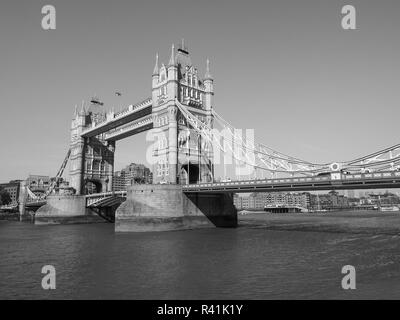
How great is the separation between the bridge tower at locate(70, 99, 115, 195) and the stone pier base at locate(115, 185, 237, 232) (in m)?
40.0

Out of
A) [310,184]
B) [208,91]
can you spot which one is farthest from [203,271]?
[208,91]

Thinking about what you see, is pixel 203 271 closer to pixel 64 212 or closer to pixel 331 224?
pixel 331 224

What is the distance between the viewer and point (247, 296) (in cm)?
1368

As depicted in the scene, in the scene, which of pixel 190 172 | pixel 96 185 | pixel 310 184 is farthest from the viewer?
pixel 96 185

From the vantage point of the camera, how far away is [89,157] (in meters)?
82.1

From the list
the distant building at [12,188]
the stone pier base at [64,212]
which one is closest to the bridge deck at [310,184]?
the stone pier base at [64,212]

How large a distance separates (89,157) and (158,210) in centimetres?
4565

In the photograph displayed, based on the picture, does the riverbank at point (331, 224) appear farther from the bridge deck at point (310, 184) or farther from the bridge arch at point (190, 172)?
the bridge deck at point (310, 184)

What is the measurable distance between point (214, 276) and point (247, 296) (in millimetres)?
3900

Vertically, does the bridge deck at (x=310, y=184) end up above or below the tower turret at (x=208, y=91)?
below

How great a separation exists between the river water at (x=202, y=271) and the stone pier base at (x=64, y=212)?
4011cm

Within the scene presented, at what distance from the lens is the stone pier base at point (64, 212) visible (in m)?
67.2
